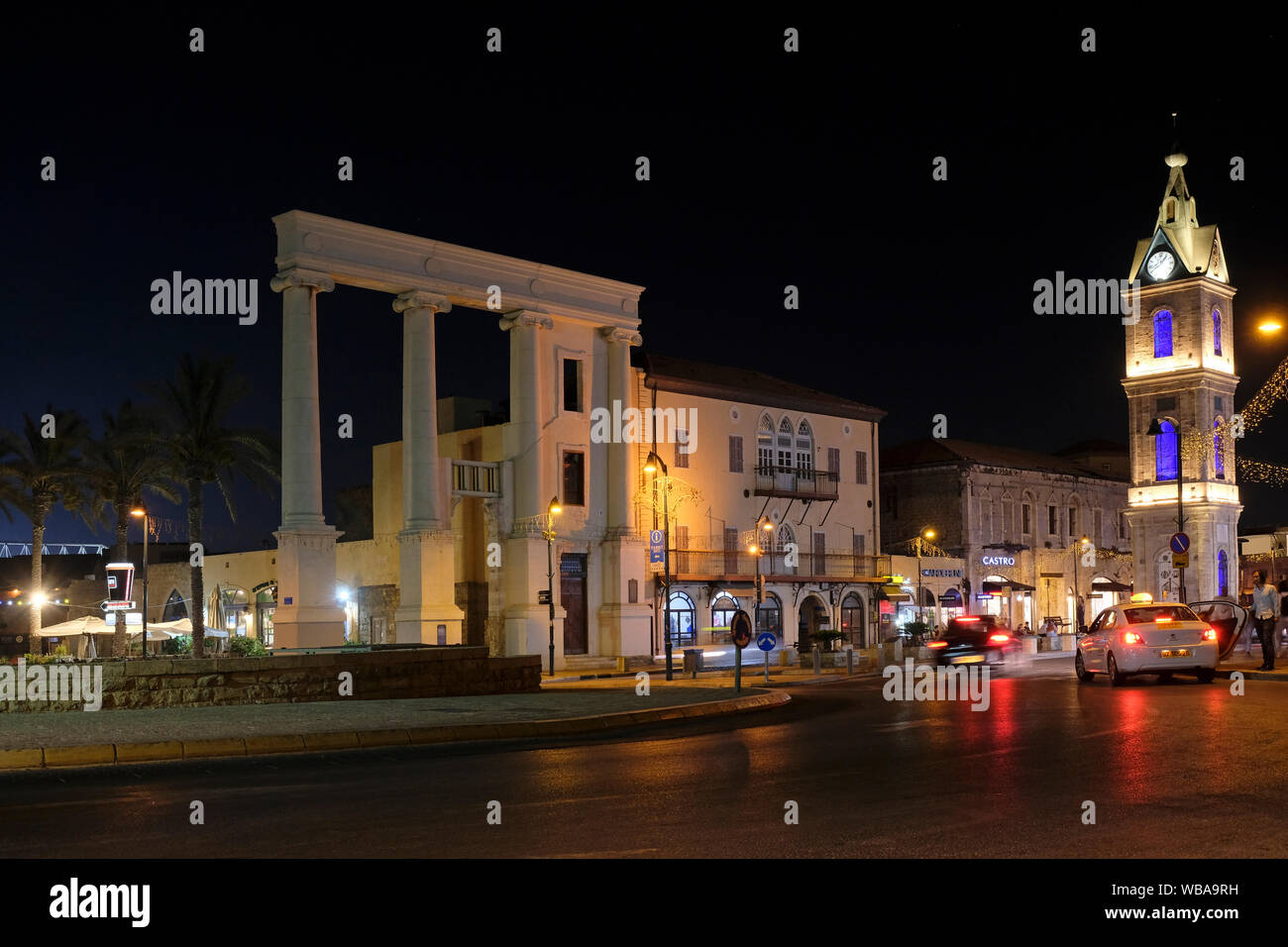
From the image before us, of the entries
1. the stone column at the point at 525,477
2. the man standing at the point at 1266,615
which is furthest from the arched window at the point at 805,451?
the man standing at the point at 1266,615

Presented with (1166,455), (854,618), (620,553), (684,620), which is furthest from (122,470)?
(1166,455)

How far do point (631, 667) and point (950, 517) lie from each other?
28.9m

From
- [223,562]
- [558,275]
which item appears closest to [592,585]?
[558,275]

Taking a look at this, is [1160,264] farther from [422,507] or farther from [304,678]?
[304,678]

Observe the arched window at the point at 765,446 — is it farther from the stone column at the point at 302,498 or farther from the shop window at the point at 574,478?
the stone column at the point at 302,498

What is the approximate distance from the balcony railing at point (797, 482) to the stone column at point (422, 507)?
1646 centimetres

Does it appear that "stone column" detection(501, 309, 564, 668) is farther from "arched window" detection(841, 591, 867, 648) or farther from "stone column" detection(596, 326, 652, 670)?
"arched window" detection(841, 591, 867, 648)

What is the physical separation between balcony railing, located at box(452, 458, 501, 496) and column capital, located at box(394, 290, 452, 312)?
5.10m

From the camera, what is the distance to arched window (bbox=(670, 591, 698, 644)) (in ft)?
164

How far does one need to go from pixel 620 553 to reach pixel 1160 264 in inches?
1520

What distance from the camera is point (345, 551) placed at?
50.0 metres

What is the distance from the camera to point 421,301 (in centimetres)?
4003

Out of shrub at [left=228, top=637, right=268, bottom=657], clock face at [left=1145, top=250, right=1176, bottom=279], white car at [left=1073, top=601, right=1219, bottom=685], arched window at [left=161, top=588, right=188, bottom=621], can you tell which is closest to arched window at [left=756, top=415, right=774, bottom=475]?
shrub at [left=228, top=637, right=268, bottom=657]
